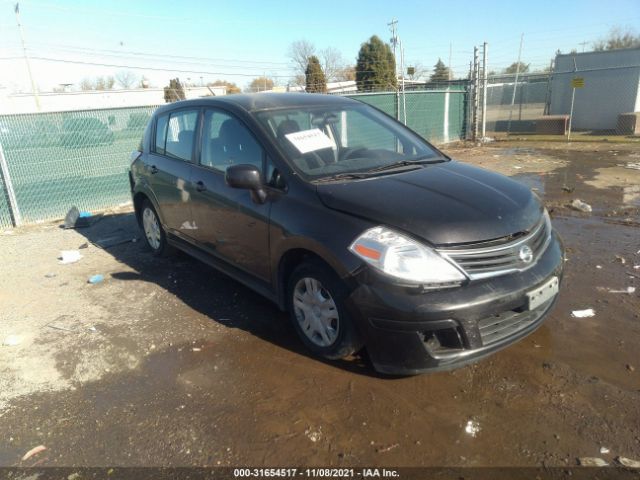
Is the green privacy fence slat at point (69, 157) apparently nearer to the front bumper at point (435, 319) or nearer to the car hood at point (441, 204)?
the car hood at point (441, 204)

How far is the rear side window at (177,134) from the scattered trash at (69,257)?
1.93 meters

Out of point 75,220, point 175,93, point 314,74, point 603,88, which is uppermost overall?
point 314,74

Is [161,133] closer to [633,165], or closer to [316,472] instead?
[316,472]

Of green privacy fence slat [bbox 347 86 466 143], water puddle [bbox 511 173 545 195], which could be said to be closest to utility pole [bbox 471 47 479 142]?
green privacy fence slat [bbox 347 86 466 143]

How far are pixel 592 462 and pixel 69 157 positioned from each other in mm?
8287

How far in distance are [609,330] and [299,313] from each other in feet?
7.55

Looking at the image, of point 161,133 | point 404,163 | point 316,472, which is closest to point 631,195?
point 404,163

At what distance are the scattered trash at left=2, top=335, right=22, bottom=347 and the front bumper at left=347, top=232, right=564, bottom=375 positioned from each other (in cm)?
296

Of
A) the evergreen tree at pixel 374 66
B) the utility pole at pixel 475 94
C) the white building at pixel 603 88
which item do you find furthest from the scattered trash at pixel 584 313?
the evergreen tree at pixel 374 66

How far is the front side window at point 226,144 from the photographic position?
346 cm

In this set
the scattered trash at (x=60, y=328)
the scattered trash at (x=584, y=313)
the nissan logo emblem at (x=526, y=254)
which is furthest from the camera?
the scattered trash at (x=60, y=328)

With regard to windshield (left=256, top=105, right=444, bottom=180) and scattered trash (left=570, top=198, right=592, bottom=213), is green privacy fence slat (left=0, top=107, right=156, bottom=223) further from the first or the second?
scattered trash (left=570, top=198, right=592, bottom=213)

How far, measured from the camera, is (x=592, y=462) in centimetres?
220

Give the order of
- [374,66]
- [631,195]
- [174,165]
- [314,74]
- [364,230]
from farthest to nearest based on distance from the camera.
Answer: [314,74] < [374,66] < [631,195] < [174,165] < [364,230]
